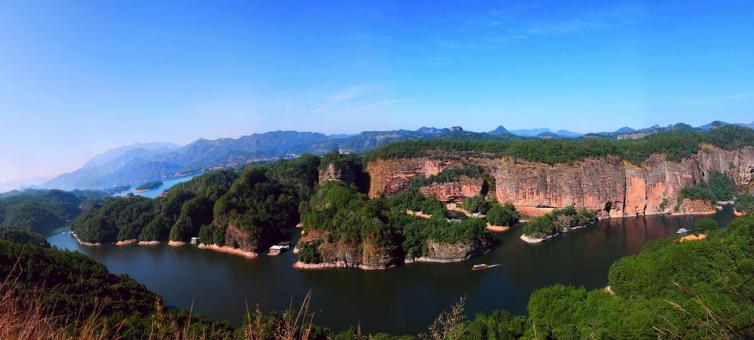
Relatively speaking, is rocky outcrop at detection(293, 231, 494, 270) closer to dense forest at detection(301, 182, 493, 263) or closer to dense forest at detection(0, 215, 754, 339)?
dense forest at detection(301, 182, 493, 263)

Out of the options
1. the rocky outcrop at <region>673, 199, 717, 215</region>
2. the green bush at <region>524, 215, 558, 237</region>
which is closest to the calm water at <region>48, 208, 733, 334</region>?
the green bush at <region>524, 215, 558, 237</region>

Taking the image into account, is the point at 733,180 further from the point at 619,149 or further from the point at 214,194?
the point at 214,194

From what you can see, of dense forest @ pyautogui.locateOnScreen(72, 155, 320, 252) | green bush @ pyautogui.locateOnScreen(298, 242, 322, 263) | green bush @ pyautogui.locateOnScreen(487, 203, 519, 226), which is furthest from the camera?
green bush @ pyautogui.locateOnScreen(487, 203, 519, 226)

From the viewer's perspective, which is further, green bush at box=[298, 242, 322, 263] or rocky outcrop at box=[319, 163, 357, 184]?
rocky outcrop at box=[319, 163, 357, 184]

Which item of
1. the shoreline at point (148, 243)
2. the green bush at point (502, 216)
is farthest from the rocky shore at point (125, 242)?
the green bush at point (502, 216)

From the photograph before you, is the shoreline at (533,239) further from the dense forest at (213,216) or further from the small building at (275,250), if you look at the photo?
the dense forest at (213,216)

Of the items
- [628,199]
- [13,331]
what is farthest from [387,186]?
[13,331]
